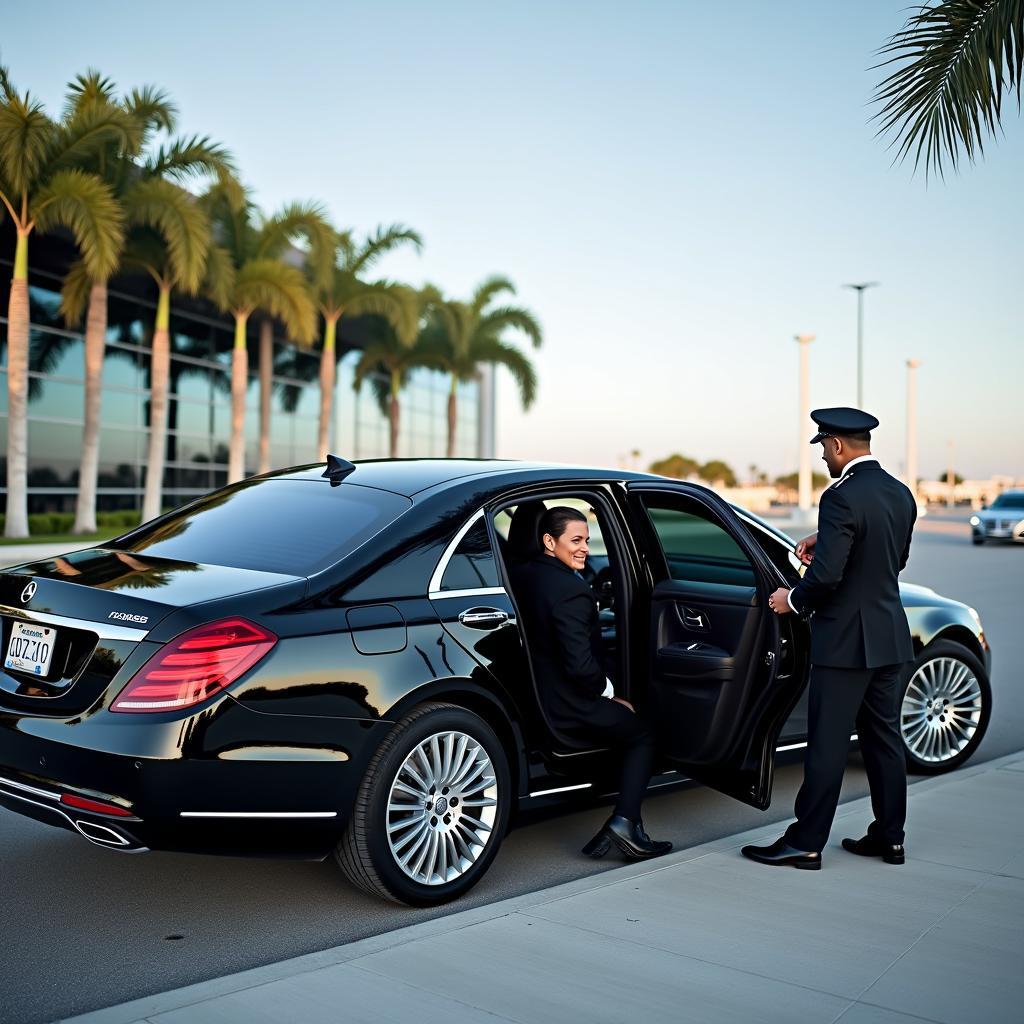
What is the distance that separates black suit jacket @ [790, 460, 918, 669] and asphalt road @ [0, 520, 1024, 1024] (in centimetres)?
118

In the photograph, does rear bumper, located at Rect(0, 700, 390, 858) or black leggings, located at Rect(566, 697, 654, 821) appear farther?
black leggings, located at Rect(566, 697, 654, 821)

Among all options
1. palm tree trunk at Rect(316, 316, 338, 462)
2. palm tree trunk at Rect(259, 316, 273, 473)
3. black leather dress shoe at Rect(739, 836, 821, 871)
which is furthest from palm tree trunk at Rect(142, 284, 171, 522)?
black leather dress shoe at Rect(739, 836, 821, 871)

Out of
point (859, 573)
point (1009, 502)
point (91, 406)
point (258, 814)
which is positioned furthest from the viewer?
point (1009, 502)

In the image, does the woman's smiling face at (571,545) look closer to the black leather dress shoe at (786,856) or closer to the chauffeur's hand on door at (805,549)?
the chauffeur's hand on door at (805,549)

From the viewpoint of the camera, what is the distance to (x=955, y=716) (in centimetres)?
704

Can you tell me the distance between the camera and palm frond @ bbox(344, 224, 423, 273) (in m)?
34.2

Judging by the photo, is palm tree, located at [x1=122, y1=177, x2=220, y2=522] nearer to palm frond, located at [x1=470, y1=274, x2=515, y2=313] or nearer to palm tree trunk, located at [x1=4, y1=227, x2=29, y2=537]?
palm tree trunk, located at [x1=4, y1=227, x2=29, y2=537]

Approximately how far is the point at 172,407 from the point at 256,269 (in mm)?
5687

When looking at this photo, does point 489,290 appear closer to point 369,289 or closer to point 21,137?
point 369,289

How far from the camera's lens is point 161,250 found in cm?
2731

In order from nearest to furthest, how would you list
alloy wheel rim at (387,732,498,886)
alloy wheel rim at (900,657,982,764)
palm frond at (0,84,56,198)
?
1. alloy wheel rim at (387,732,498,886)
2. alloy wheel rim at (900,657,982,764)
3. palm frond at (0,84,56,198)

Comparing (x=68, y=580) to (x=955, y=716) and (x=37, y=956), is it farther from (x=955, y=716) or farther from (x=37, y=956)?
(x=955, y=716)

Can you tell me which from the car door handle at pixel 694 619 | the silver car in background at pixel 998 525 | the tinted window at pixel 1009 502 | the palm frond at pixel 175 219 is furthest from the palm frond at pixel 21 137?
the tinted window at pixel 1009 502

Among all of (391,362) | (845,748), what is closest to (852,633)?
(845,748)
